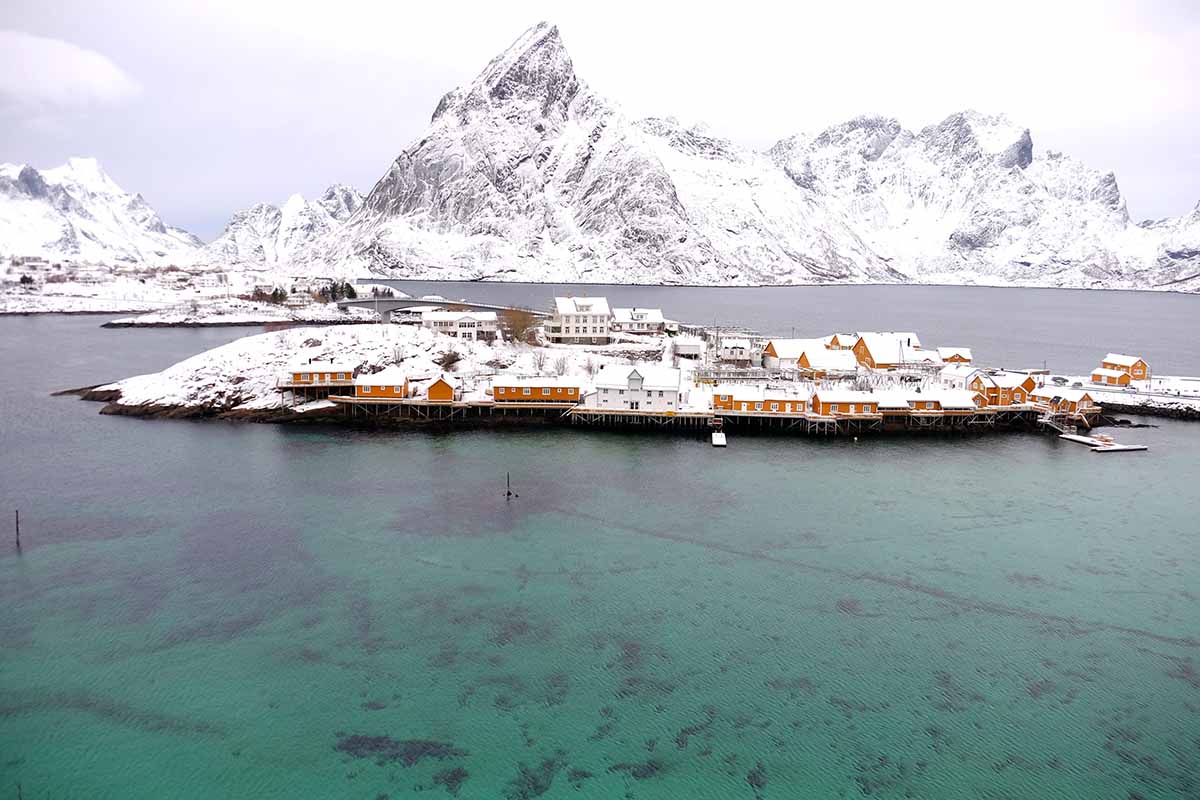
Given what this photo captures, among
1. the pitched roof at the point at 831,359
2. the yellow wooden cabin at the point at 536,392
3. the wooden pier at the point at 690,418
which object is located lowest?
the wooden pier at the point at 690,418

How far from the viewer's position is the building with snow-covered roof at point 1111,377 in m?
63.0

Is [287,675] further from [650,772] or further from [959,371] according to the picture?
[959,371]

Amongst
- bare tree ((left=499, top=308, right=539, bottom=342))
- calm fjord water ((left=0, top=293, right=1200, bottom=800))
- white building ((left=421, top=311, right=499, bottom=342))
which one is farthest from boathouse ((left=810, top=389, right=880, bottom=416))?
white building ((left=421, top=311, right=499, bottom=342))

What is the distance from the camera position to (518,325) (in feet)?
288

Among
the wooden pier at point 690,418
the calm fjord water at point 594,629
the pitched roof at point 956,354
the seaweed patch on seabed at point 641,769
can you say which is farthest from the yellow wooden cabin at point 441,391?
the pitched roof at point 956,354

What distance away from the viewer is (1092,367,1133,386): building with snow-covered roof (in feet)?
207

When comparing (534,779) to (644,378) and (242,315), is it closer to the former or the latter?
(644,378)

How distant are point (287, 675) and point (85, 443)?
33367 millimetres

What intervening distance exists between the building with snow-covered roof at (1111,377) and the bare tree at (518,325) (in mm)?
54471

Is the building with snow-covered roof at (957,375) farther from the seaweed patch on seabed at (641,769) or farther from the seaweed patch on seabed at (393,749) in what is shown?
→ the seaweed patch on seabed at (393,749)

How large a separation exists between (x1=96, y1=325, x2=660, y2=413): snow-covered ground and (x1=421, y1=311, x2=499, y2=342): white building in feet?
13.5

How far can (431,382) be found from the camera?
5541 cm

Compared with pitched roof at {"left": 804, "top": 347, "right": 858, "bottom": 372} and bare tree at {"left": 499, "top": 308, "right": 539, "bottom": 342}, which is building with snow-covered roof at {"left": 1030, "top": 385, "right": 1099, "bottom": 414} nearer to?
pitched roof at {"left": 804, "top": 347, "right": 858, "bottom": 372}

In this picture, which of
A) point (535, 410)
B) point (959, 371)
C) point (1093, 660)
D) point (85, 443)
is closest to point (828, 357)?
point (959, 371)
